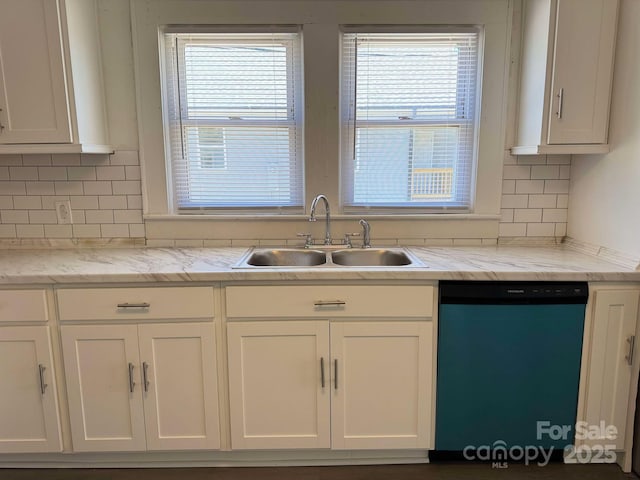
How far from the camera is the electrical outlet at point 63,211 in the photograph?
2.48 m

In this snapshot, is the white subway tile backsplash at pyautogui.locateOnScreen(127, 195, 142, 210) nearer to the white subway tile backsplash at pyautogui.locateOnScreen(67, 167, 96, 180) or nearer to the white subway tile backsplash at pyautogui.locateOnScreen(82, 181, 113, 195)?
the white subway tile backsplash at pyautogui.locateOnScreen(82, 181, 113, 195)

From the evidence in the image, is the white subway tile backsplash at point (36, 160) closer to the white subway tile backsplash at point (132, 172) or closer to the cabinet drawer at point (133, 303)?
the white subway tile backsplash at point (132, 172)

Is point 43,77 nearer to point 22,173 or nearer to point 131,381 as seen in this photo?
point 22,173

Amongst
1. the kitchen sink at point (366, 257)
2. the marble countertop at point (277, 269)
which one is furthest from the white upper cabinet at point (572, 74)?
the kitchen sink at point (366, 257)

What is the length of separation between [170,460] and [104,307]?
2.72 ft

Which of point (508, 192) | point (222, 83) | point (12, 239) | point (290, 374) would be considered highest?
point (222, 83)

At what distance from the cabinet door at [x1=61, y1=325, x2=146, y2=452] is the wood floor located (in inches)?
5.5

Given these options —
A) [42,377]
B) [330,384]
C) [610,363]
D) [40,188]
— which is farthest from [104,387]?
[610,363]

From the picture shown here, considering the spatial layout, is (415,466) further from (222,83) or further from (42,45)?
(42,45)

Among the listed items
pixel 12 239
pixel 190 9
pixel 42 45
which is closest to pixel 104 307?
pixel 12 239

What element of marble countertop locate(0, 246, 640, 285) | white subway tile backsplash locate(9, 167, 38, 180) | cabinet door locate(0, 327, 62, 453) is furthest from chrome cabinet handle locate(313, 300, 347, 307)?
white subway tile backsplash locate(9, 167, 38, 180)

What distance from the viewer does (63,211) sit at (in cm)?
249

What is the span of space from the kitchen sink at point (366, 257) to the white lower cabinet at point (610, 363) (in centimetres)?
97

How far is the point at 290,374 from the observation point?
1.97 m
